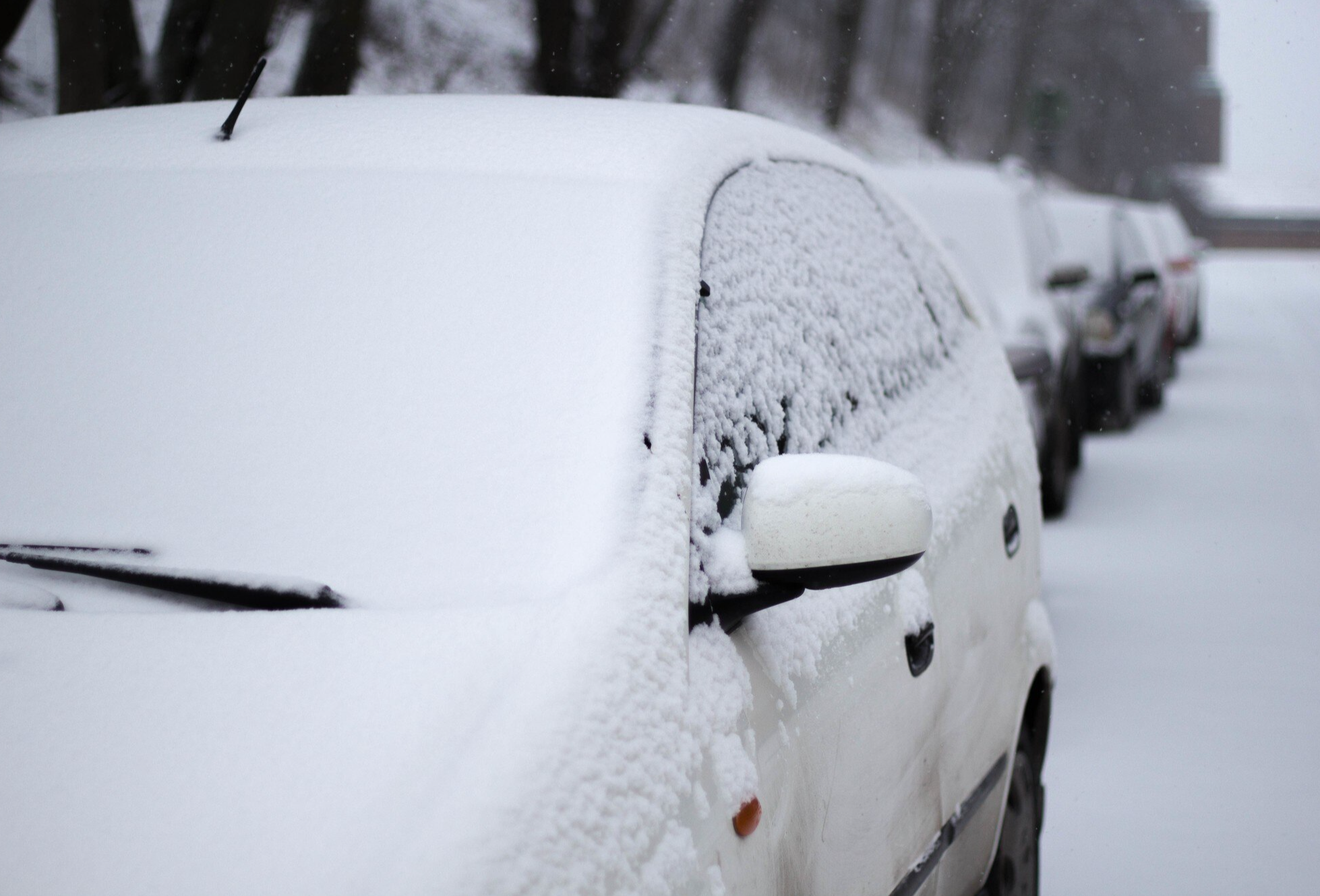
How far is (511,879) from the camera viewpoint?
4.21ft

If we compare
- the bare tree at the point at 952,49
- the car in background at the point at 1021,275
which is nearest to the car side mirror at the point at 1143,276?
the car in background at the point at 1021,275

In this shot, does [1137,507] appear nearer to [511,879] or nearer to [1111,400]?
[1111,400]

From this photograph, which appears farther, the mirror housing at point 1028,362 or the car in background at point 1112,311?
the car in background at point 1112,311

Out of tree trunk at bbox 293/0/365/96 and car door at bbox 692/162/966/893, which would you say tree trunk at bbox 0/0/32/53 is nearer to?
tree trunk at bbox 293/0/365/96

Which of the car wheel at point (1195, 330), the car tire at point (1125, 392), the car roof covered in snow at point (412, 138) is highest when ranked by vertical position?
the car roof covered in snow at point (412, 138)

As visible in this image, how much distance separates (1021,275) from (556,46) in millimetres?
4034

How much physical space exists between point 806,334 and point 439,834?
4.05 feet

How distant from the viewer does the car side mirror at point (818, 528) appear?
1.69 meters

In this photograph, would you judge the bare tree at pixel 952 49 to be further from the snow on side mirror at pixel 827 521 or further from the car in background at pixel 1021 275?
the snow on side mirror at pixel 827 521

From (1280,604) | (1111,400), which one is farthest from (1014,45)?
(1280,604)

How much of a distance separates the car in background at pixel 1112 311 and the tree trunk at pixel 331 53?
4.82 metres

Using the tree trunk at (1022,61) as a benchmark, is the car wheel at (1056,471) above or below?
below

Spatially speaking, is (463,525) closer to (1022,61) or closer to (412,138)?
(412,138)

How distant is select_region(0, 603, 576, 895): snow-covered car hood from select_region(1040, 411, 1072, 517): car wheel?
22.2 ft
